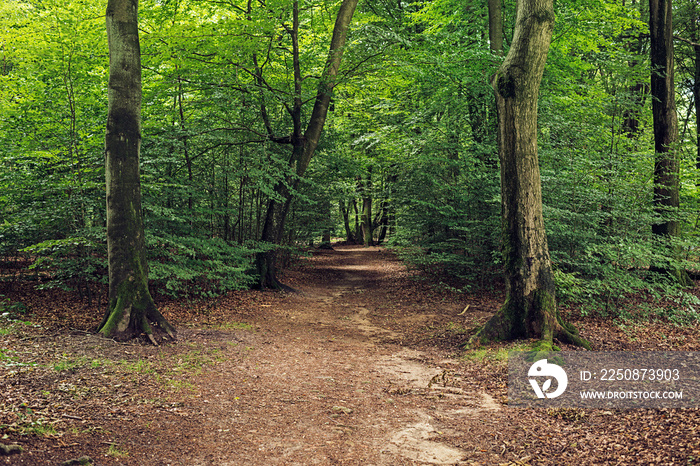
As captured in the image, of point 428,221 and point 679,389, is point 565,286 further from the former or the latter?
point 428,221

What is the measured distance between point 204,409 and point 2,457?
67.1 inches

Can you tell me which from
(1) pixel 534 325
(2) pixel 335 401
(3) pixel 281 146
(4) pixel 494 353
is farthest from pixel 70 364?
(3) pixel 281 146

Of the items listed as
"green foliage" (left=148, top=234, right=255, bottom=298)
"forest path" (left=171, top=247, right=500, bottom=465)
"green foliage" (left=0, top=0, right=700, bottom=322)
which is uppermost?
"green foliage" (left=0, top=0, right=700, bottom=322)

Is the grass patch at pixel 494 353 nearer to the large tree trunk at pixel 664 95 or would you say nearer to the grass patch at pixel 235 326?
the grass patch at pixel 235 326

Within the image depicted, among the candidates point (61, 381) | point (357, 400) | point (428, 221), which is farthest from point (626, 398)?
point (428, 221)

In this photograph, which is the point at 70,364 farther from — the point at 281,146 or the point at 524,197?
the point at 281,146

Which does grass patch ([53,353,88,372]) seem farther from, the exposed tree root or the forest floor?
the exposed tree root

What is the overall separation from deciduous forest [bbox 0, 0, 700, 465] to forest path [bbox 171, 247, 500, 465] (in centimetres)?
4

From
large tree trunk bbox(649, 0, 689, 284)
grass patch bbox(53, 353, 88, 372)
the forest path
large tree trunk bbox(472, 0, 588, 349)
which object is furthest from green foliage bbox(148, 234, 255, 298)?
large tree trunk bbox(649, 0, 689, 284)

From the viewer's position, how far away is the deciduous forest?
3.85m

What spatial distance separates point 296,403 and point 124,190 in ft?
12.8

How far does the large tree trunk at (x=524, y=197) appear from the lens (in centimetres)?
632
